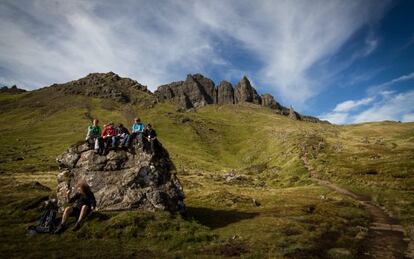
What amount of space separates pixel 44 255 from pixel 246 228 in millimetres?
18624

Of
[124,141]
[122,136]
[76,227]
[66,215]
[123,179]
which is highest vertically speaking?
[122,136]

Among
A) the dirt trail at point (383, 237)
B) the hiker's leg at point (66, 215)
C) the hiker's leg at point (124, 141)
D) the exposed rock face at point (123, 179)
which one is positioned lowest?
the dirt trail at point (383, 237)

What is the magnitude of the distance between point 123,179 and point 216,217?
12.1 metres

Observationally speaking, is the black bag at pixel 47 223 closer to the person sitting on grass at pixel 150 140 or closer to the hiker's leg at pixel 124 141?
the hiker's leg at pixel 124 141

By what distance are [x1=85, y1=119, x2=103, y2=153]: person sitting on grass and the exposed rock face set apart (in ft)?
2.74

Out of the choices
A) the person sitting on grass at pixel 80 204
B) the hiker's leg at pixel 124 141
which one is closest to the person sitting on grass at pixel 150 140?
the hiker's leg at pixel 124 141

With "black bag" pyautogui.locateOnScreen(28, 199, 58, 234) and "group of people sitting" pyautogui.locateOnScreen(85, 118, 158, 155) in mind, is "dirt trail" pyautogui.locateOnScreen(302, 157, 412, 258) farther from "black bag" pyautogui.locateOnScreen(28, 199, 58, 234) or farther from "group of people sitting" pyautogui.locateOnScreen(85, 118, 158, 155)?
"black bag" pyautogui.locateOnScreen(28, 199, 58, 234)

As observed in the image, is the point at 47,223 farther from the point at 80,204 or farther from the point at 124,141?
the point at 124,141

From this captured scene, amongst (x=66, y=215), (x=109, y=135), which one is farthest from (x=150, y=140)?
(x=66, y=215)

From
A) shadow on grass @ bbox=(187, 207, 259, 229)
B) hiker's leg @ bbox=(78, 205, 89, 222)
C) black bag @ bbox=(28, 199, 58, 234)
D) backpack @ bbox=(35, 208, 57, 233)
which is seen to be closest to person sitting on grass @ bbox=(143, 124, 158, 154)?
shadow on grass @ bbox=(187, 207, 259, 229)

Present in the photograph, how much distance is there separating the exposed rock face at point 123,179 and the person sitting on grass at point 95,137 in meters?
0.84

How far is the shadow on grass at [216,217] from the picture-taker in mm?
34844

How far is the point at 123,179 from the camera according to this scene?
3450 cm

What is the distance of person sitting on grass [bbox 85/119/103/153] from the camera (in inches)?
1426
